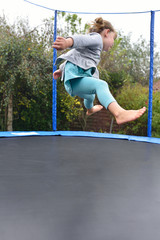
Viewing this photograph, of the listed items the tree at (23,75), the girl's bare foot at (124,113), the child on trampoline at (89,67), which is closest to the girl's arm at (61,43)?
the child on trampoline at (89,67)

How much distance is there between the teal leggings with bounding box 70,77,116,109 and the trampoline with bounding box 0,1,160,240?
0.33 m

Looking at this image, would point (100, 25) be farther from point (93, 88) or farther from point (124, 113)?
point (124, 113)

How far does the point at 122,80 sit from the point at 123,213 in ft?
10.8

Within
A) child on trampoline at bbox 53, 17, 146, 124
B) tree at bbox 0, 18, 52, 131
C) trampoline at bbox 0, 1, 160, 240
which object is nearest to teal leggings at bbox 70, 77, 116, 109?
child on trampoline at bbox 53, 17, 146, 124

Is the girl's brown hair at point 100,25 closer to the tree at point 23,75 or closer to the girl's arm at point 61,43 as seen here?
the girl's arm at point 61,43

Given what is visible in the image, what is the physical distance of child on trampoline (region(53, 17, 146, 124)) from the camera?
1185 mm

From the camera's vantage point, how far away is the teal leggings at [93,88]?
123 centimetres

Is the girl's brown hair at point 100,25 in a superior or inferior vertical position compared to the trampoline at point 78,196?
superior

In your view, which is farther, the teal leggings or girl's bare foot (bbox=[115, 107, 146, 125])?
the teal leggings

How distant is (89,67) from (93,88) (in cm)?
19

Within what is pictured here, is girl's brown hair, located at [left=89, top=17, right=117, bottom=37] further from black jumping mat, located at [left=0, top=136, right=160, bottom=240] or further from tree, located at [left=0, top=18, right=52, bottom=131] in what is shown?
tree, located at [left=0, top=18, right=52, bottom=131]

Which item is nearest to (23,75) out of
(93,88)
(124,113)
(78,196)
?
(93,88)

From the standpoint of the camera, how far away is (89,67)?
144cm

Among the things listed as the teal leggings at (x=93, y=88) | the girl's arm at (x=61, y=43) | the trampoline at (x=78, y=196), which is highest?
the girl's arm at (x=61, y=43)
